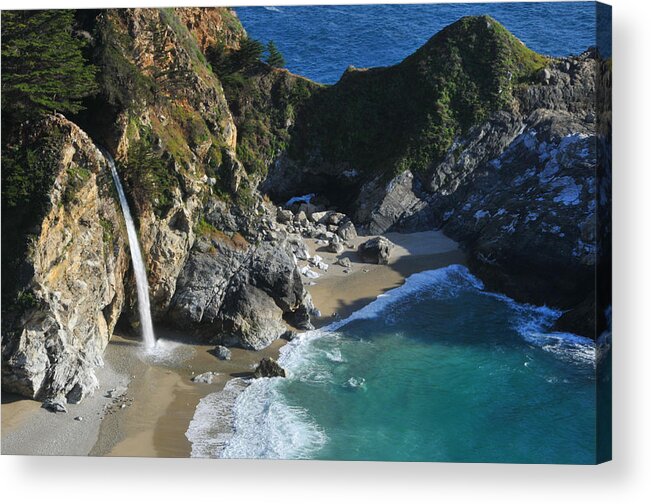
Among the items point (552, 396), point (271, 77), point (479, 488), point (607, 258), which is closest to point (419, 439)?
point (479, 488)

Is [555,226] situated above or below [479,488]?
above

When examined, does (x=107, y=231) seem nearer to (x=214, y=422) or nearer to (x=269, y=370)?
(x=269, y=370)

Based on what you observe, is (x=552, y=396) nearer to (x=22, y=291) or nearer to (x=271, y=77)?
(x=22, y=291)

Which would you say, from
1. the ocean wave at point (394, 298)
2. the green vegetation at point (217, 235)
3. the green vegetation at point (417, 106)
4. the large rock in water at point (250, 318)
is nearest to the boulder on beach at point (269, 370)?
the ocean wave at point (394, 298)

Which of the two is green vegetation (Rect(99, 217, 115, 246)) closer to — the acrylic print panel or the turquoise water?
the acrylic print panel

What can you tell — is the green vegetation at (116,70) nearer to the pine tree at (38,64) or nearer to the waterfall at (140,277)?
the pine tree at (38,64)

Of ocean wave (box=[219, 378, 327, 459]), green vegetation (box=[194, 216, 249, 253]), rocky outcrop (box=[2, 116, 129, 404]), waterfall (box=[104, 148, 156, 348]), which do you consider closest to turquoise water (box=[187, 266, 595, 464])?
ocean wave (box=[219, 378, 327, 459])

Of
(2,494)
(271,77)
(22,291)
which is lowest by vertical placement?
(2,494)
